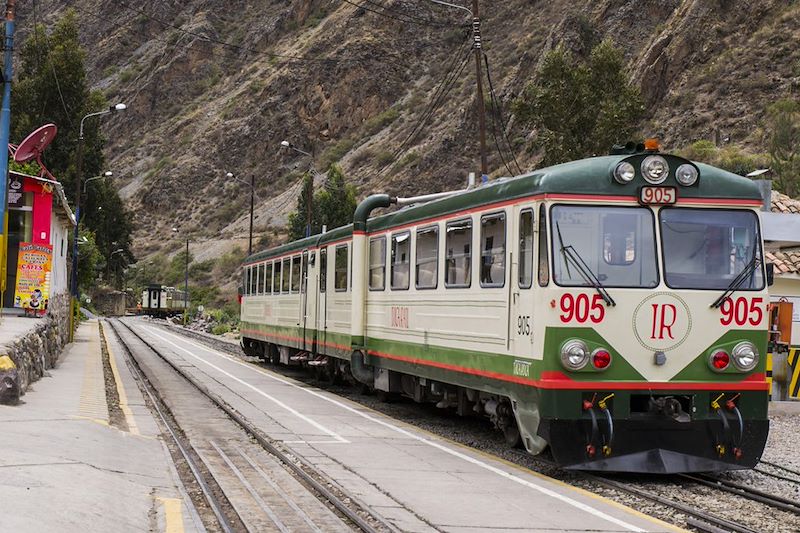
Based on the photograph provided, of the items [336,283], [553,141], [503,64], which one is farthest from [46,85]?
[336,283]

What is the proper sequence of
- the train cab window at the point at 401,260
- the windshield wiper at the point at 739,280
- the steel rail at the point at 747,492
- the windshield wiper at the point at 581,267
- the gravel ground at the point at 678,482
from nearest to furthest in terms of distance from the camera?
1. the gravel ground at the point at 678,482
2. the steel rail at the point at 747,492
3. the windshield wiper at the point at 581,267
4. the windshield wiper at the point at 739,280
5. the train cab window at the point at 401,260

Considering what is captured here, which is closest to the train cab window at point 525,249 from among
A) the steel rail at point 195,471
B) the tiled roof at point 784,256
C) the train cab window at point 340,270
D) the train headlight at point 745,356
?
the train headlight at point 745,356

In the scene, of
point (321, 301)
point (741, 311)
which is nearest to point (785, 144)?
point (321, 301)

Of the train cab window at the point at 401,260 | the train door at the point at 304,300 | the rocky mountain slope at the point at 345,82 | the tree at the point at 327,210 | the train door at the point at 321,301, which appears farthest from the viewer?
the tree at the point at 327,210

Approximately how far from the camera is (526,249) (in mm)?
11156

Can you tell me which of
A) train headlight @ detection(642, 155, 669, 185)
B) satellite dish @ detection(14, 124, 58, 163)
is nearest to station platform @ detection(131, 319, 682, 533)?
train headlight @ detection(642, 155, 669, 185)

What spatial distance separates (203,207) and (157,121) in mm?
20395

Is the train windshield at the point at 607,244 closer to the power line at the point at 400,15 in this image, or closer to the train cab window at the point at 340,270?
the train cab window at the point at 340,270

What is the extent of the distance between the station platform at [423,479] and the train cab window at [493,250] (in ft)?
6.81

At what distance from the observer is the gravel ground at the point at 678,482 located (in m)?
9.16

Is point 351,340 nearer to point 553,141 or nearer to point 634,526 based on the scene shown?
point 634,526

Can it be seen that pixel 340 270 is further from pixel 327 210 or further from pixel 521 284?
pixel 327 210

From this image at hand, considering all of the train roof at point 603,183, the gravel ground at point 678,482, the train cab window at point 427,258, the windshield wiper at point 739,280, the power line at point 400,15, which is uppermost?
the power line at point 400,15

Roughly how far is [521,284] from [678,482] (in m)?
2.59
